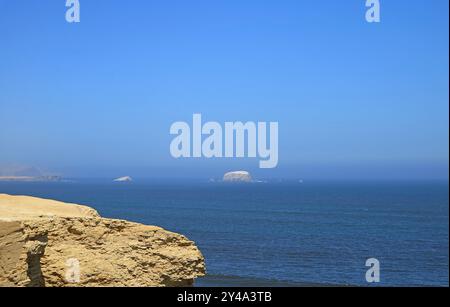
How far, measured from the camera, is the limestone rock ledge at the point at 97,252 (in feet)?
46.7

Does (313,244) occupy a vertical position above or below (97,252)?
below

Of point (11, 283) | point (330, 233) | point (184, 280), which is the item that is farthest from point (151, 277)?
point (330, 233)

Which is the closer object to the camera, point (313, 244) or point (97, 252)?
point (97, 252)

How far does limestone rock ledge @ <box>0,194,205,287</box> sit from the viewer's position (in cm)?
1424

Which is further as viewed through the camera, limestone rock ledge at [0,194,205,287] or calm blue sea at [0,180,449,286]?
calm blue sea at [0,180,449,286]

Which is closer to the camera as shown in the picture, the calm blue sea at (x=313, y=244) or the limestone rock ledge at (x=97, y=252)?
the limestone rock ledge at (x=97, y=252)

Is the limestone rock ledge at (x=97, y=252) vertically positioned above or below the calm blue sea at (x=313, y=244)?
above

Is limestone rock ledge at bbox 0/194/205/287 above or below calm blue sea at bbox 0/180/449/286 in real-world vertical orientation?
above

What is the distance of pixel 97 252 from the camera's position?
1502 centimetres

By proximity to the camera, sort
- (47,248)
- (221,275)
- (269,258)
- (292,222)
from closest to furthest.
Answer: (47,248), (221,275), (269,258), (292,222)

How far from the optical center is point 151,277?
1531 cm

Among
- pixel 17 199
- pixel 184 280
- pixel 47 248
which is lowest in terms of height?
pixel 184 280
